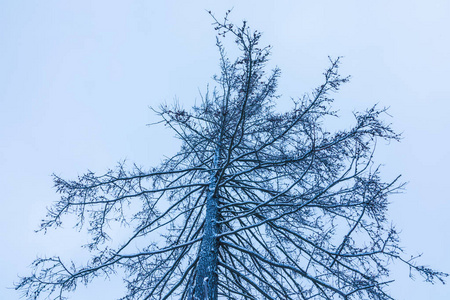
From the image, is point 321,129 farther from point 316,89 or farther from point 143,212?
point 143,212

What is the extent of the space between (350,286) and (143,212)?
3810 mm

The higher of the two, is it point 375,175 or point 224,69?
point 224,69

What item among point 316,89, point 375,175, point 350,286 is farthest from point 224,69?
point 350,286

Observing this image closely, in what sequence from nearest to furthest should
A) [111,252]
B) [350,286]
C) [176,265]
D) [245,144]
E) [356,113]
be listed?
[350,286] → [356,113] → [111,252] → [176,265] → [245,144]

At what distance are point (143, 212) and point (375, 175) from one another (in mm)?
4058

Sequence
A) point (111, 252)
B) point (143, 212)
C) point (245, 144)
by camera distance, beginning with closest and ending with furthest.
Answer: point (111, 252) → point (143, 212) → point (245, 144)

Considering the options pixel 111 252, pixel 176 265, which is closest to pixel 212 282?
pixel 176 265

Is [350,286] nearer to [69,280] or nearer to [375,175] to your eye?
[375,175]

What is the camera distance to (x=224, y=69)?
579 cm

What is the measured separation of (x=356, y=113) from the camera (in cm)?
460

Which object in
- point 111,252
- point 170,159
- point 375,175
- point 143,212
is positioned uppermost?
point 170,159

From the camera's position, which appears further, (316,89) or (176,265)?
(176,265)

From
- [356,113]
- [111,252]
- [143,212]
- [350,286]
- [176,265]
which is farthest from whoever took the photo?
[143,212]

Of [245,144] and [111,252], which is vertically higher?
[245,144]
